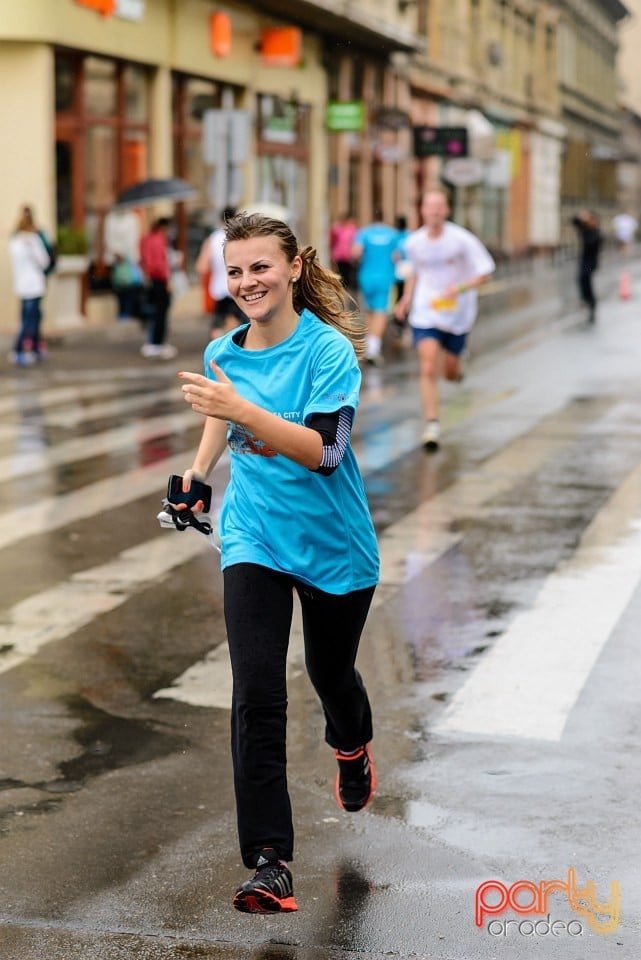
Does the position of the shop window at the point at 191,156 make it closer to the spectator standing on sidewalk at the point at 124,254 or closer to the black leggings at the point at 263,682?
the spectator standing on sidewalk at the point at 124,254

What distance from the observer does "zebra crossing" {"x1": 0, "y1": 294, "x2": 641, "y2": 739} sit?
22.2ft

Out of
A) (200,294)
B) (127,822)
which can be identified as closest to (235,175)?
(200,294)

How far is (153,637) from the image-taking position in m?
7.43

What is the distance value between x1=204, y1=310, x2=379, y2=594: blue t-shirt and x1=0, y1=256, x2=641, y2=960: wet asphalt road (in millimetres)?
848

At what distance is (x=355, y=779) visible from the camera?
16.4 ft

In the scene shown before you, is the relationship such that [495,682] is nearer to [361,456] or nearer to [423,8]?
[361,456]

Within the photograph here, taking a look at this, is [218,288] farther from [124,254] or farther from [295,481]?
[295,481]

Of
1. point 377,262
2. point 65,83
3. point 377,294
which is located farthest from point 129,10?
point 377,294

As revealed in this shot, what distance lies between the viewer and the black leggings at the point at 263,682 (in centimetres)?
438

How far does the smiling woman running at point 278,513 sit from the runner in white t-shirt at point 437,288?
8.62 metres

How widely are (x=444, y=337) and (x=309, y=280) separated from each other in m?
9.05

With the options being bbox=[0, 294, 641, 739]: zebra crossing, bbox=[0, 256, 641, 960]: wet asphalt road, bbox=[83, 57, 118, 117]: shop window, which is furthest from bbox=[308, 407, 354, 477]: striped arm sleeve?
bbox=[83, 57, 118, 117]: shop window

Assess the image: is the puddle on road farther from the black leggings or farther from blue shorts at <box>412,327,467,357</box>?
blue shorts at <box>412,327,467,357</box>

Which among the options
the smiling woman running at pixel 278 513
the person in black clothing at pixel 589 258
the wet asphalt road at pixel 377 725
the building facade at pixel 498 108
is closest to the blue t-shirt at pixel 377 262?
the person in black clothing at pixel 589 258
